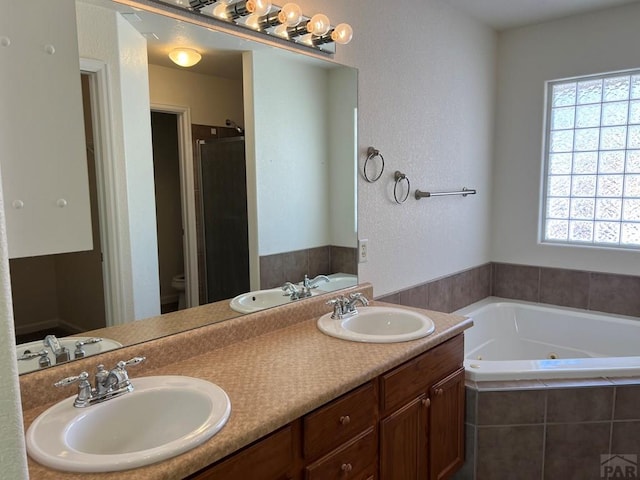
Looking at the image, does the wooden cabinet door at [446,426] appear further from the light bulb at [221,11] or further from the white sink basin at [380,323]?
the light bulb at [221,11]

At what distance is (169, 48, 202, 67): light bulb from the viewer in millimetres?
1592

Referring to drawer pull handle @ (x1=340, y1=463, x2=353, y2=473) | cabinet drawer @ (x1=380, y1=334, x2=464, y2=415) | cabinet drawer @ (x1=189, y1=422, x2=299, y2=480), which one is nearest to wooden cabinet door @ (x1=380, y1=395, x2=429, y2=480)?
cabinet drawer @ (x1=380, y1=334, x2=464, y2=415)

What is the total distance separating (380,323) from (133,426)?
116 centimetres

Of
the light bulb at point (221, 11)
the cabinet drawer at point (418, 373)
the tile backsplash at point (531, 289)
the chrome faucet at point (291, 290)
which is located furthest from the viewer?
the tile backsplash at point (531, 289)

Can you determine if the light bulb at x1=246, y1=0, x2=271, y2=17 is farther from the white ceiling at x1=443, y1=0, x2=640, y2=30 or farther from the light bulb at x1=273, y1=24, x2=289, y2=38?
the white ceiling at x1=443, y1=0, x2=640, y2=30

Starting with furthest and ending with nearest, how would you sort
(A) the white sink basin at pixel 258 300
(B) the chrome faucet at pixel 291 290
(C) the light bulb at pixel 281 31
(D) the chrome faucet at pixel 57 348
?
(B) the chrome faucet at pixel 291 290
(C) the light bulb at pixel 281 31
(A) the white sink basin at pixel 258 300
(D) the chrome faucet at pixel 57 348

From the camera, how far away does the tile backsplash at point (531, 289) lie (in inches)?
118

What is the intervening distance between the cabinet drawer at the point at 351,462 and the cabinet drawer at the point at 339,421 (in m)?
0.02

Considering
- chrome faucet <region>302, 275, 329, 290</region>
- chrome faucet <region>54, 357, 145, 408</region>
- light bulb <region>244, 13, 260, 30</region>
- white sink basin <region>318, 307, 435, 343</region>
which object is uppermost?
light bulb <region>244, 13, 260, 30</region>

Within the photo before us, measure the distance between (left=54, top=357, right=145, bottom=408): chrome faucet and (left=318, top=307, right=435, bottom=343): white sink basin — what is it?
30.9 inches

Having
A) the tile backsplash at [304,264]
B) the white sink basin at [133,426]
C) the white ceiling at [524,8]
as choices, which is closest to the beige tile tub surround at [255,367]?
the white sink basin at [133,426]

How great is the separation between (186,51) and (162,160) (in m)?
0.40

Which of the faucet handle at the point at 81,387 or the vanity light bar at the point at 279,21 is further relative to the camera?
the vanity light bar at the point at 279,21

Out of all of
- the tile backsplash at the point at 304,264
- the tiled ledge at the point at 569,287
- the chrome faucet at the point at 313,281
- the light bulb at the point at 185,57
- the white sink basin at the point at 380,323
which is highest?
the light bulb at the point at 185,57
